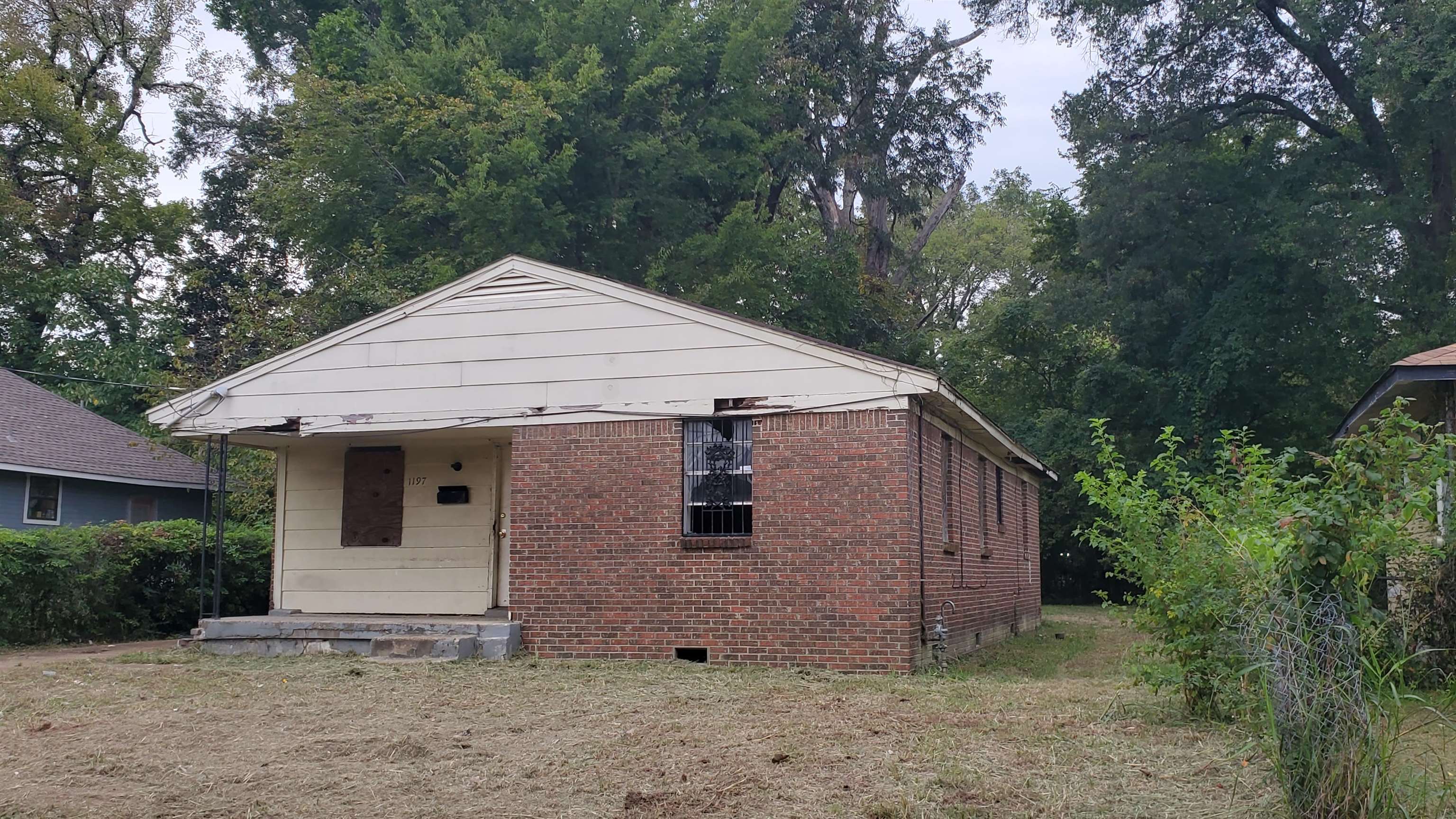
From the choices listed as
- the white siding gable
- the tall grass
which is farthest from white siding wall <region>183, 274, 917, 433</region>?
the tall grass

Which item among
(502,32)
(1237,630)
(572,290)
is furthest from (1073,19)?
(1237,630)

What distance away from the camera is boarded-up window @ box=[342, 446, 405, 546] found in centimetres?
1412

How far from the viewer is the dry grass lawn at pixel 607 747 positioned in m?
5.84

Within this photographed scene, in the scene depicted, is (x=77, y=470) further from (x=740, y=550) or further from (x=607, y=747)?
(x=607, y=747)

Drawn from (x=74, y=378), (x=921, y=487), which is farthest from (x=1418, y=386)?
(x=74, y=378)

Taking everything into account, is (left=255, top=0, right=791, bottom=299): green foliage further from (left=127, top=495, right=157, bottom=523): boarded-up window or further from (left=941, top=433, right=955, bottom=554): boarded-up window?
(left=941, top=433, right=955, bottom=554): boarded-up window

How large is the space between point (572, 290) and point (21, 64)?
25.0 metres

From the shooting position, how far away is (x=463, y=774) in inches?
260

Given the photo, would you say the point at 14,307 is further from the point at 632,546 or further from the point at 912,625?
the point at 912,625

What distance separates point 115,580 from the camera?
53.9 feet

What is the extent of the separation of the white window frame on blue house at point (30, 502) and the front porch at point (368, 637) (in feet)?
→ 34.7

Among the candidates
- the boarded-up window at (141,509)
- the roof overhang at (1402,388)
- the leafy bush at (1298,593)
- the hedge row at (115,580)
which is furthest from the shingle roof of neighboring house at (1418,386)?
the boarded-up window at (141,509)

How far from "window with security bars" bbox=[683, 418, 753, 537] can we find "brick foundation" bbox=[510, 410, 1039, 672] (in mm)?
126

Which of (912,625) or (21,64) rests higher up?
(21,64)
